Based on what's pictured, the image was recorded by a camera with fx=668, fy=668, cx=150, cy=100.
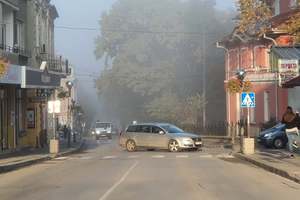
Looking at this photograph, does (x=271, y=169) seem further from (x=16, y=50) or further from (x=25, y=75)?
(x=16, y=50)

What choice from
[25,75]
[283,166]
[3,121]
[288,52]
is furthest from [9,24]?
[283,166]

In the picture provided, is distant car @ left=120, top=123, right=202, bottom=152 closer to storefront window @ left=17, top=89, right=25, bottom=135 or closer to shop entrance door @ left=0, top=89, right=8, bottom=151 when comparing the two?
storefront window @ left=17, top=89, right=25, bottom=135

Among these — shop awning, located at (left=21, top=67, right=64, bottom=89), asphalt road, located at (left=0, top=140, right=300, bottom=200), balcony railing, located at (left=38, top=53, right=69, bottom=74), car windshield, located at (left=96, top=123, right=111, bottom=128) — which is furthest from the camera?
car windshield, located at (left=96, top=123, right=111, bottom=128)

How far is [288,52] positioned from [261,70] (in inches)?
718

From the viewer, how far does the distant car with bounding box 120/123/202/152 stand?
118 ft

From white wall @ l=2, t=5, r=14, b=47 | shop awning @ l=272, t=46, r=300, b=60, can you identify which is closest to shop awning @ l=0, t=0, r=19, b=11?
white wall @ l=2, t=5, r=14, b=47

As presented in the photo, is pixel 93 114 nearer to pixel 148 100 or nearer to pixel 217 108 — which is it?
pixel 148 100

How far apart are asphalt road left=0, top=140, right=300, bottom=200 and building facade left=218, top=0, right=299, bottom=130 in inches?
950

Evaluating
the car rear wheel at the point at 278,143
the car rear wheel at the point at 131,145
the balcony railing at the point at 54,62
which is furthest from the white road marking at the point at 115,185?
the balcony railing at the point at 54,62

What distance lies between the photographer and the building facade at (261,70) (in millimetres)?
47500

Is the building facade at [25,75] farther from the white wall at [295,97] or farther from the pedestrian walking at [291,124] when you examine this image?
the white wall at [295,97]

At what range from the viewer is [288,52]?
33.0 m

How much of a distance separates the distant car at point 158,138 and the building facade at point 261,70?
11660 millimetres

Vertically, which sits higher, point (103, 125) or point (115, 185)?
point (103, 125)
